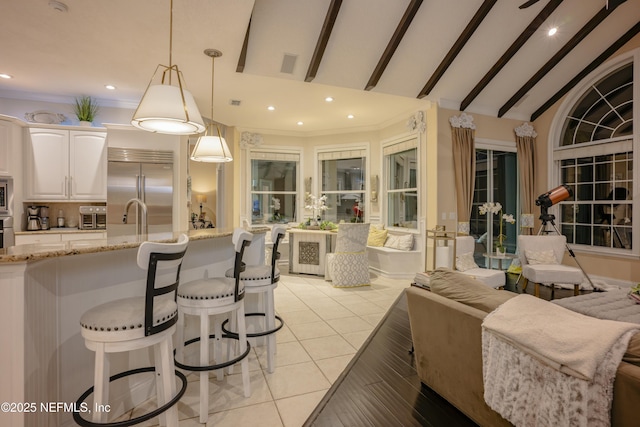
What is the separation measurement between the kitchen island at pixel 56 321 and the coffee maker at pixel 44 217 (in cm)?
380

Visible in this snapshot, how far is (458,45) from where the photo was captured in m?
4.52

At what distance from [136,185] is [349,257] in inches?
136

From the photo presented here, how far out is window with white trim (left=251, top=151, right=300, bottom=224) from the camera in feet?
24.2

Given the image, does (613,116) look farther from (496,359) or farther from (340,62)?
(496,359)

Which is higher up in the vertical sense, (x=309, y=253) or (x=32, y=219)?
(x=32, y=219)

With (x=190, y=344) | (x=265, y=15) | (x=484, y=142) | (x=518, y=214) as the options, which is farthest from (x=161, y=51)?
(x=518, y=214)

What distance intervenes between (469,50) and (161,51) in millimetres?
4213

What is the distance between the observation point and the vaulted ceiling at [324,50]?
317 centimetres

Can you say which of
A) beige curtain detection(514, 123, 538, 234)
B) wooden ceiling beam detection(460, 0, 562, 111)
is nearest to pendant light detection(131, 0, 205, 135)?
wooden ceiling beam detection(460, 0, 562, 111)

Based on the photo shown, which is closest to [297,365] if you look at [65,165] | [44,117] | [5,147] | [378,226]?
[378,226]

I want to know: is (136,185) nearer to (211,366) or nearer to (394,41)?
(211,366)

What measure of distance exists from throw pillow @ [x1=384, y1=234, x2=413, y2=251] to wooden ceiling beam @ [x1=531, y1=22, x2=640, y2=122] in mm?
3434

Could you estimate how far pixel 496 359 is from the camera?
1565mm

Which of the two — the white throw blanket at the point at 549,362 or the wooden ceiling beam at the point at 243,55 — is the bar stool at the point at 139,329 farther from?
the wooden ceiling beam at the point at 243,55
